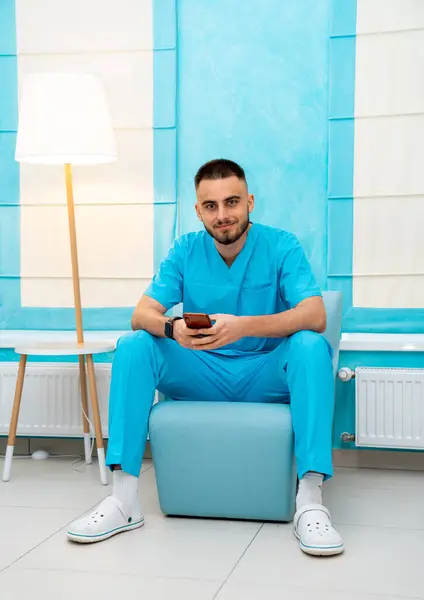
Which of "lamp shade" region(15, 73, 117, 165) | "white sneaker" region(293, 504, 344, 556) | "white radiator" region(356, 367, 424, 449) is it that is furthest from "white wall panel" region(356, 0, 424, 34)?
"white sneaker" region(293, 504, 344, 556)

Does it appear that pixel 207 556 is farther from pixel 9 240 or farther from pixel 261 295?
pixel 9 240

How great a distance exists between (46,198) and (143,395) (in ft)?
4.55

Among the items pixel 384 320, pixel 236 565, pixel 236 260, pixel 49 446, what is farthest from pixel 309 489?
pixel 49 446

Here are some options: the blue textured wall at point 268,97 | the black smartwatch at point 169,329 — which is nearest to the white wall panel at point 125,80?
the blue textured wall at point 268,97

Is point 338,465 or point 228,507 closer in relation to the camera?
point 228,507

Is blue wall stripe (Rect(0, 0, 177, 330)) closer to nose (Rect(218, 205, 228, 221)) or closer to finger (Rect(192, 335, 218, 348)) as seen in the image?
nose (Rect(218, 205, 228, 221))

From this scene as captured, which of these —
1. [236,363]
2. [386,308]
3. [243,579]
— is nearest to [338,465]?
[386,308]

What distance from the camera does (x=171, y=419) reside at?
94.9 inches

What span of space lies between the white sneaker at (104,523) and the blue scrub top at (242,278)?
60 centimetres

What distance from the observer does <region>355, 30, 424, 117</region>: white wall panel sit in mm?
3143

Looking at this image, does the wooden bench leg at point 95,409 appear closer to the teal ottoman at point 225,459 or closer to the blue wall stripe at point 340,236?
the teal ottoman at point 225,459

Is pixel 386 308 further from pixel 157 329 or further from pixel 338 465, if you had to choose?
pixel 157 329

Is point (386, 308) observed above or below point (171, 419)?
above

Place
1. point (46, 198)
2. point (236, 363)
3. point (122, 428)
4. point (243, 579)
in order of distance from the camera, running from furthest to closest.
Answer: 1. point (46, 198)
2. point (236, 363)
3. point (122, 428)
4. point (243, 579)
